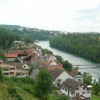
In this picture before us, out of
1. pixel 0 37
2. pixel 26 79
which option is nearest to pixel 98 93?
pixel 26 79

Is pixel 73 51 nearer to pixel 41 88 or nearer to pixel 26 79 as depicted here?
pixel 26 79

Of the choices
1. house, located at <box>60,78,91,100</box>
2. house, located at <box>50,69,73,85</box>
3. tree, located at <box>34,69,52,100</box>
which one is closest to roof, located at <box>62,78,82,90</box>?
house, located at <box>60,78,91,100</box>

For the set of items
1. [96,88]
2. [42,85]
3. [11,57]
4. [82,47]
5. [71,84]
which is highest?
[42,85]

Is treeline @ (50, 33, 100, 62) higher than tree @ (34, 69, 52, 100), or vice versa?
tree @ (34, 69, 52, 100)

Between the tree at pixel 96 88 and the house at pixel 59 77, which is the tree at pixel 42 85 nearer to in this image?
the house at pixel 59 77

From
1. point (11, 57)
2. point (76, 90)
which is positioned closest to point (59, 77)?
point (76, 90)

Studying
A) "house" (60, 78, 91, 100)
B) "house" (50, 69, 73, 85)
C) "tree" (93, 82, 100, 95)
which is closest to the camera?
"house" (60, 78, 91, 100)

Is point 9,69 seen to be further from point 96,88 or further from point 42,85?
point 42,85

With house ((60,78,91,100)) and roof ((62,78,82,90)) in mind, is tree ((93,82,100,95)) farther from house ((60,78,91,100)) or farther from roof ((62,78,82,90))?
roof ((62,78,82,90))
